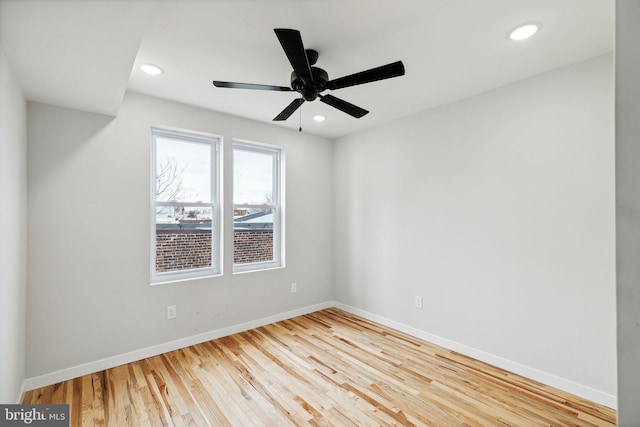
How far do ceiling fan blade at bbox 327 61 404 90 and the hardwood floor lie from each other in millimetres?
2300

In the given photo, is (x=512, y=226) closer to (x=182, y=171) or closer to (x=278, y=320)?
(x=278, y=320)

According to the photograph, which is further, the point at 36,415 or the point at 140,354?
the point at 140,354

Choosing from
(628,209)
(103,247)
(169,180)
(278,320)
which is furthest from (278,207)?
(628,209)

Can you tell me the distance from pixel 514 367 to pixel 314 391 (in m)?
1.82

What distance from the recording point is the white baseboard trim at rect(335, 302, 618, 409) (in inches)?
87.1

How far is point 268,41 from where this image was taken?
2.03 metres

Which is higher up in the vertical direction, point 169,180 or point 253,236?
point 169,180

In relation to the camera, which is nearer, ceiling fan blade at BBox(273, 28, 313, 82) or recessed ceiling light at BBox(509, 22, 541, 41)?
ceiling fan blade at BBox(273, 28, 313, 82)

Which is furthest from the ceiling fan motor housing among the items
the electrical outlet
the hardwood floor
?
the electrical outlet

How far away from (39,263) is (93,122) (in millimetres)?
1289

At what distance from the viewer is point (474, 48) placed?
2.12m

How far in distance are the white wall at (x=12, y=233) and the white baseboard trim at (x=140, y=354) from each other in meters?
0.16

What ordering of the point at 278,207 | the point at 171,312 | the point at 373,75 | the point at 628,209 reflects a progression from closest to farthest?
the point at 628,209 < the point at 373,75 < the point at 171,312 < the point at 278,207

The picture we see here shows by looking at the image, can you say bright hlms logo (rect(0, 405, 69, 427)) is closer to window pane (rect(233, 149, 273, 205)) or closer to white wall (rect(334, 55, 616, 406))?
window pane (rect(233, 149, 273, 205))
